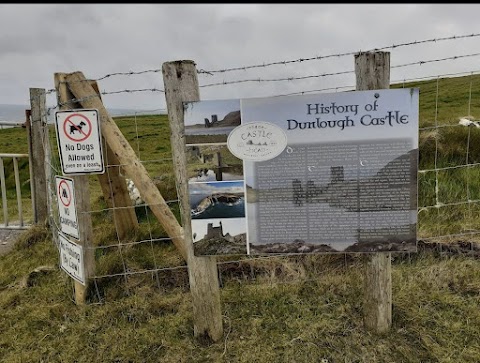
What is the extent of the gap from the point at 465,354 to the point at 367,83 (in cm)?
230

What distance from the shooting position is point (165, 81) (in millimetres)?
3258

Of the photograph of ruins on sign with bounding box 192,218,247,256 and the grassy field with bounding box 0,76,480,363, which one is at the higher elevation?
the photograph of ruins on sign with bounding box 192,218,247,256

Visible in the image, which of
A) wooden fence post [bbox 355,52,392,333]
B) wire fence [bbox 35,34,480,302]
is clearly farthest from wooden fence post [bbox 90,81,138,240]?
wooden fence post [bbox 355,52,392,333]

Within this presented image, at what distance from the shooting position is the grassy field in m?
3.60

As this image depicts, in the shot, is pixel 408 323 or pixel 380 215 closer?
pixel 380 215

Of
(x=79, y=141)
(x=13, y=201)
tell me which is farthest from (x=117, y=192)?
(x=13, y=201)

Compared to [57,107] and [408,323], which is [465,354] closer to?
[408,323]

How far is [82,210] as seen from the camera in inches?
166

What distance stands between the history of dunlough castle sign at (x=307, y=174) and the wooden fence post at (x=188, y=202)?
0.11m

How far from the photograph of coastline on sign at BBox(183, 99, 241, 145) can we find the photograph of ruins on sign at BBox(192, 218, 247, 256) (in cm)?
63

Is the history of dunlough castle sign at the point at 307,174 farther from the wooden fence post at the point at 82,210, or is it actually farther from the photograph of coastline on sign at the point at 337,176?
the wooden fence post at the point at 82,210

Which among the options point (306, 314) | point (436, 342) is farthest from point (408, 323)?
point (306, 314)

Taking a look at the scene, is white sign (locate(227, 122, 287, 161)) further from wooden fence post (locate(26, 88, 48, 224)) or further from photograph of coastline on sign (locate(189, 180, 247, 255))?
wooden fence post (locate(26, 88, 48, 224))

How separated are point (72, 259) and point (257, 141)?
2445 mm
